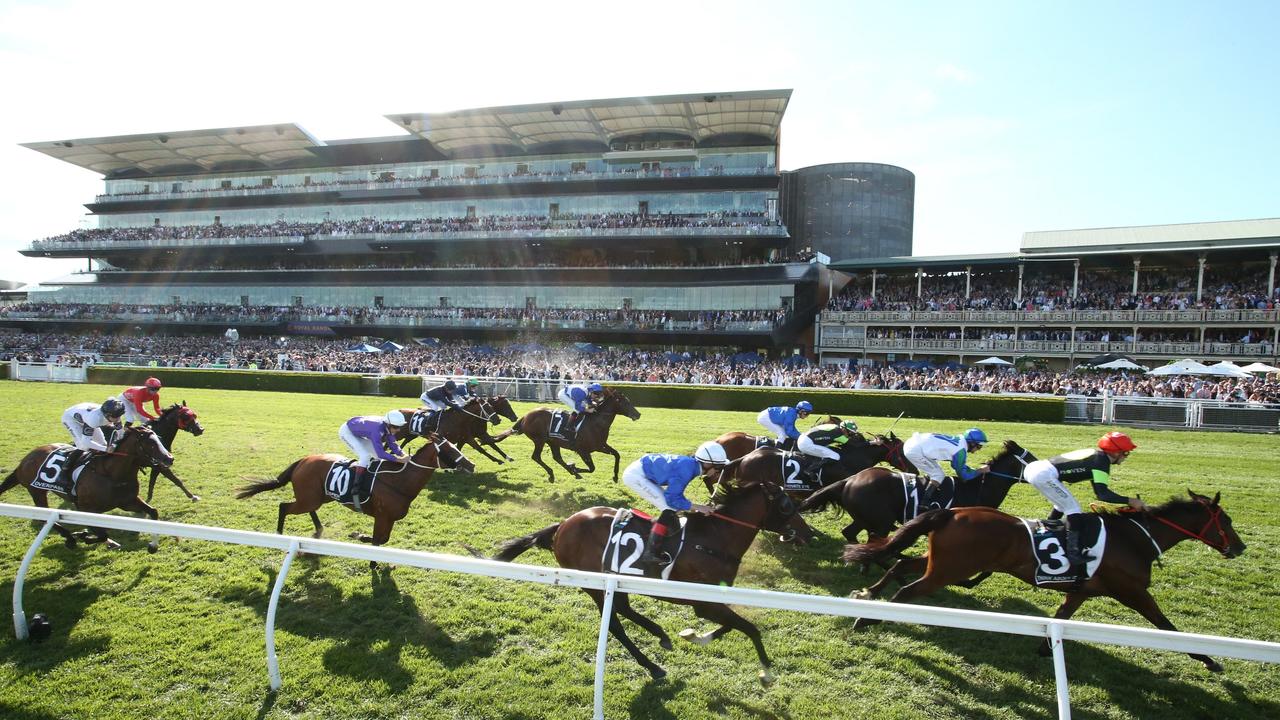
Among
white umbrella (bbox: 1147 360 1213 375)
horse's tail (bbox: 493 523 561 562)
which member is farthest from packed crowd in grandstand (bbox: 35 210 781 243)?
horse's tail (bbox: 493 523 561 562)

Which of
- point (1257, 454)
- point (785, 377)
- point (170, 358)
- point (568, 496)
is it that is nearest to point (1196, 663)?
point (568, 496)

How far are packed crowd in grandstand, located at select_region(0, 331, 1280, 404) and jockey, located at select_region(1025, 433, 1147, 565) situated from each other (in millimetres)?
15944

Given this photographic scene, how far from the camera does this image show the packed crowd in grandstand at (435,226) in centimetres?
3575

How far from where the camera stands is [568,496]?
843 cm

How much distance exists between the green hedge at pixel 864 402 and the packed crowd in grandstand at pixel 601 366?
351 cm

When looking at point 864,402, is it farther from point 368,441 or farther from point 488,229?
point 488,229

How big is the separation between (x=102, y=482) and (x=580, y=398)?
5659 mm

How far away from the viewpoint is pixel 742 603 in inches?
114

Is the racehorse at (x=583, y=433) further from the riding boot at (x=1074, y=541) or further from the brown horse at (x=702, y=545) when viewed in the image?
the riding boot at (x=1074, y=541)

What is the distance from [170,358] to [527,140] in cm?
2296

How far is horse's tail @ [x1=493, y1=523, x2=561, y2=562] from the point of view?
436 cm

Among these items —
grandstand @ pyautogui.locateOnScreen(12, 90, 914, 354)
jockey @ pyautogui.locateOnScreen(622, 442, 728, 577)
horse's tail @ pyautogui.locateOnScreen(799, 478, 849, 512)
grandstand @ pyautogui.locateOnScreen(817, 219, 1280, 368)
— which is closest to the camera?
jockey @ pyautogui.locateOnScreen(622, 442, 728, 577)

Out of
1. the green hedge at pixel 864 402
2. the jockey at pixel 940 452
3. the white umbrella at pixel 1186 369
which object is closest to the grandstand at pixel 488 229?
the green hedge at pixel 864 402

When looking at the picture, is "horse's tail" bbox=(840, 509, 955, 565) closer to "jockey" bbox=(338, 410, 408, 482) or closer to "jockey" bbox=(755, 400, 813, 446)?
"jockey" bbox=(755, 400, 813, 446)
